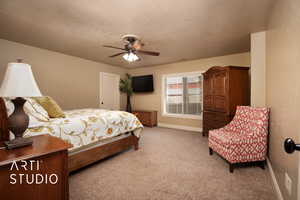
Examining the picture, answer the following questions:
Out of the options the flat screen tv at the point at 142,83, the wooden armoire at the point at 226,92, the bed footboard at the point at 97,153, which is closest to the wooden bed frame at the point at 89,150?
the bed footboard at the point at 97,153

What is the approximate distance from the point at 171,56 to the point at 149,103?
6.93 ft

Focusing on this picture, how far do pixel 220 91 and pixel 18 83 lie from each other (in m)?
3.47

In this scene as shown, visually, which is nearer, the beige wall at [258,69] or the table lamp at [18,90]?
the table lamp at [18,90]

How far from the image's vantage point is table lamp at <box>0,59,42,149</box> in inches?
39.6

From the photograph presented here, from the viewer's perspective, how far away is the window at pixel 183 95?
4418 millimetres

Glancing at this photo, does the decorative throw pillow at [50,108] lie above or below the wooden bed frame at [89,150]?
above

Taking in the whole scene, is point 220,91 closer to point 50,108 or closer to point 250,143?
point 250,143

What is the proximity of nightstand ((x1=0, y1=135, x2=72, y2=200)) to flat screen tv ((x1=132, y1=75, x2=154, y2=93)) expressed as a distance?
4.17 metres

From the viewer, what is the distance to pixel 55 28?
2.37m

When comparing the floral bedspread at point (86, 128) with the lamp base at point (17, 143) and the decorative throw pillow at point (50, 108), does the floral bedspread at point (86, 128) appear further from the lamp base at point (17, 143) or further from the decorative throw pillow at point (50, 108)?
the lamp base at point (17, 143)

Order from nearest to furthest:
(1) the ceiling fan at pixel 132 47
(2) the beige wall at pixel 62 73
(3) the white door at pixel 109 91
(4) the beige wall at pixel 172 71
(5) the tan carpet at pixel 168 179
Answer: (5) the tan carpet at pixel 168 179
(1) the ceiling fan at pixel 132 47
(2) the beige wall at pixel 62 73
(4) the beige wall at pixel 172 71
(3) the white door at pixel 109 91

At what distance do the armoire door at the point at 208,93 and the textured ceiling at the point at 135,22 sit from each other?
31.7 inches

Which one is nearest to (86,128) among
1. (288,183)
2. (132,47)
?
(132,47)

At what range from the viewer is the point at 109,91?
5.00 meters
